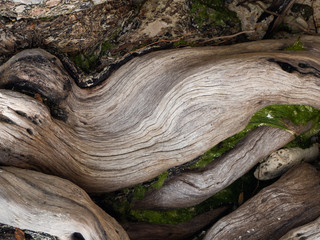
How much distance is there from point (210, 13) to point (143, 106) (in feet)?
4.91

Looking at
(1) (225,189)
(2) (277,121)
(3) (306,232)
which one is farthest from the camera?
(1) (225,189)

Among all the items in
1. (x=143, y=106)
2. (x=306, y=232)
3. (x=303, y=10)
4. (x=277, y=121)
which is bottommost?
(x=306, y=232)

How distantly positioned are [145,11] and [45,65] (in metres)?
1.36

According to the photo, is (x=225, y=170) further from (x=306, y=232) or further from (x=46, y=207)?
(x=46, y=207)

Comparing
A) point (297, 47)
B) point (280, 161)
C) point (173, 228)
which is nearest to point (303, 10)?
point (297, 47)

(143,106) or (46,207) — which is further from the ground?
(143,106)

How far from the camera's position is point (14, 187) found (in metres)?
3.34

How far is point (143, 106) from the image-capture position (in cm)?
391

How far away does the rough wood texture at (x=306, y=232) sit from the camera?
371 cm

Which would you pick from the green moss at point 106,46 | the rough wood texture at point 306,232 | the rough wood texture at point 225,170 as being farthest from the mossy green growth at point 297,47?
the green moss at point 106,46

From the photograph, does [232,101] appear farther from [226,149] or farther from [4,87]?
[4,87]

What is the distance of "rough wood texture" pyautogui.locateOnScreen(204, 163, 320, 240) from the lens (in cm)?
398

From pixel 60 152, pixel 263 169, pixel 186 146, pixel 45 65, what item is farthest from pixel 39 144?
pixel 263 169

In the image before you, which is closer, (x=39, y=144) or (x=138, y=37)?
(x=39, y=144)
